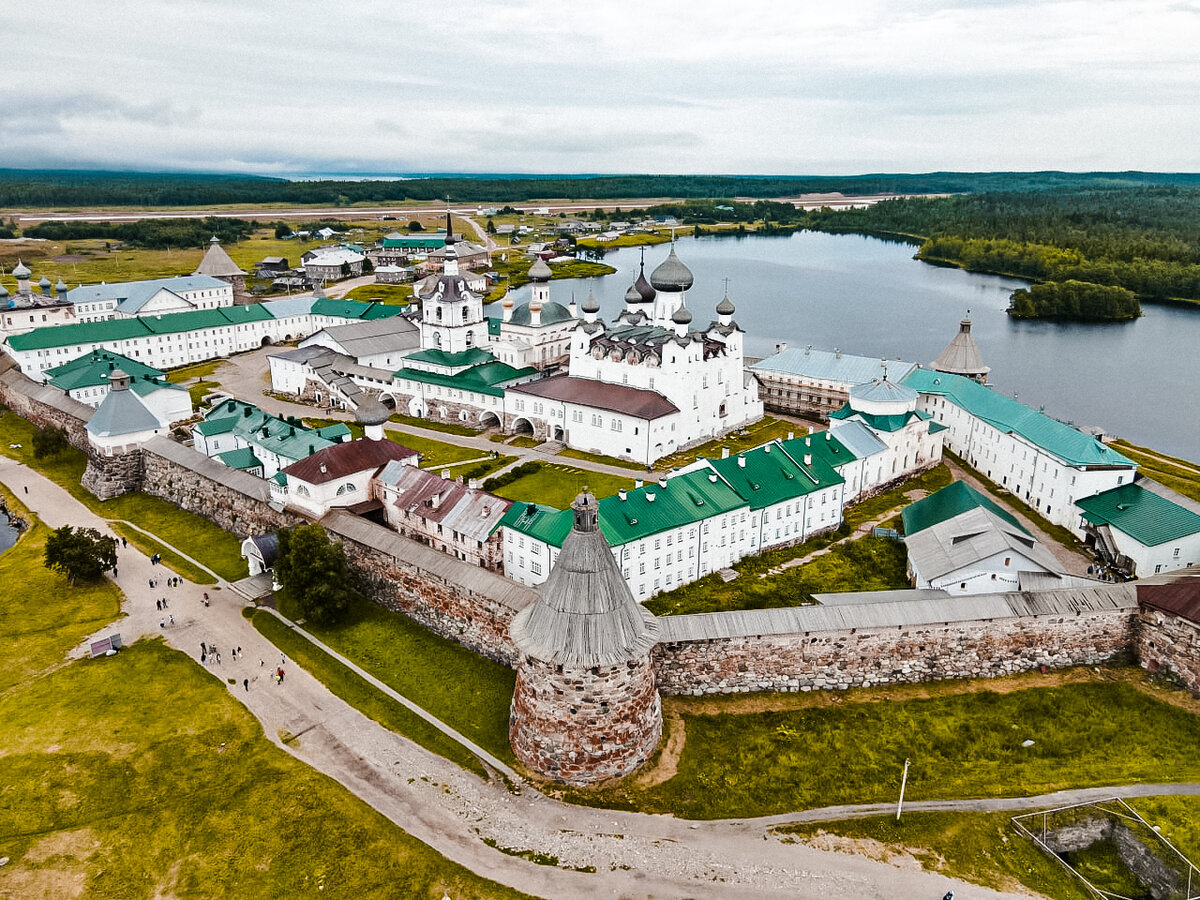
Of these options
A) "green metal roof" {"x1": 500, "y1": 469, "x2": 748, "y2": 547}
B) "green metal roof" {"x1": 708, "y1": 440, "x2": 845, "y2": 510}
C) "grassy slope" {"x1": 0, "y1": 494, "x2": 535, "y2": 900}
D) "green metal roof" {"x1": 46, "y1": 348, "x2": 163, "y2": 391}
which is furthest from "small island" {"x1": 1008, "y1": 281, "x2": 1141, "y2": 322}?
"grassy slope" {"x1": 0, "y1": 494, "x2": 535, "y2": 900}

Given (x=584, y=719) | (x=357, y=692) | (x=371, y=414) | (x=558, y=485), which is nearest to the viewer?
(x=584, y=719)

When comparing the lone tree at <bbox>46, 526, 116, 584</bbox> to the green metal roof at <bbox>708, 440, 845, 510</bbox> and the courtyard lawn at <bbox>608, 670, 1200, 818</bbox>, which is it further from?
Answer: the green metal roof at <bbox>708, 440, 845, 510</bbox>

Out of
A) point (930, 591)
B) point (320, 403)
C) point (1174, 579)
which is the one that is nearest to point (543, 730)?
point (930, 591)

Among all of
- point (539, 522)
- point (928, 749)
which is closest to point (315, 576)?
point (539, 522)

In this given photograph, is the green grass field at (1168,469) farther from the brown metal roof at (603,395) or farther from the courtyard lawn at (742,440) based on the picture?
the brown metal roof at (603,395)

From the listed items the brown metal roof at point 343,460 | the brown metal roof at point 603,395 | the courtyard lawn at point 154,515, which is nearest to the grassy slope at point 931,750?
the brown metal roof at point 343,460

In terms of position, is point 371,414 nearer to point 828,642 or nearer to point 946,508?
point 828,642

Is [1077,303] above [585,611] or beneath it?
above
